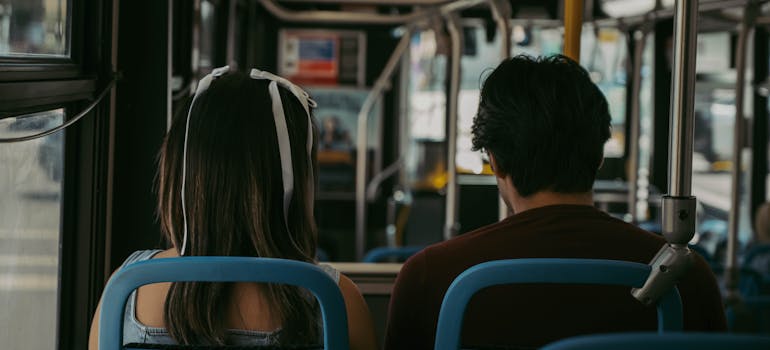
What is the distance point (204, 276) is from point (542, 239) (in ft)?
1.85

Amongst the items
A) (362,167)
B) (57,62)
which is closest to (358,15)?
(362,167)

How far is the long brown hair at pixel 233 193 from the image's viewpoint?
1.38m

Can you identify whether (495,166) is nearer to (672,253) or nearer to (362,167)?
(672,253)

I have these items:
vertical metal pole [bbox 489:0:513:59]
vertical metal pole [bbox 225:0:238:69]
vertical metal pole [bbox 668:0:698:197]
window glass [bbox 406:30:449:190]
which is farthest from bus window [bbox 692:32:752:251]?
vertical metal pole [bbox 668:0:698:197]

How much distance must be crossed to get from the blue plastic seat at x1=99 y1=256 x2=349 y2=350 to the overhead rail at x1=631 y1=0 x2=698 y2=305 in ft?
1.27

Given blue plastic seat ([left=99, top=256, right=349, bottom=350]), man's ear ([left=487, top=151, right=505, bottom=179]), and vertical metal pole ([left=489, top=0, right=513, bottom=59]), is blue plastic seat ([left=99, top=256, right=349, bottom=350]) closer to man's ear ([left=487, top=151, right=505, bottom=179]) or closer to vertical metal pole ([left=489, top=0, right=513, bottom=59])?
man's ear ([left=487, top=151, right=505, bottom=179])

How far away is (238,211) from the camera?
1.43 meters

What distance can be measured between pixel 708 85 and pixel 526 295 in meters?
5.55

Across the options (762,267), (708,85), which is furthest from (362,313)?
(708,85)

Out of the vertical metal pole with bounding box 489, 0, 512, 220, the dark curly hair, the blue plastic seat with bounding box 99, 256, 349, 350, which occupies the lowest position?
the blue plastic seat with bounding box 99, 256, 349, 350

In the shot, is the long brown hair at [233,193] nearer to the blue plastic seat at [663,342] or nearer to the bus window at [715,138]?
the blue plastic seat at [663,342]

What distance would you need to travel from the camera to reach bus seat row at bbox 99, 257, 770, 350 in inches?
45.0

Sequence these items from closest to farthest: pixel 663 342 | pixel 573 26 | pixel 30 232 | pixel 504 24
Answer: pixel 663 342 < pixel 30 232 < pixel 573 26 < pixel 504 24

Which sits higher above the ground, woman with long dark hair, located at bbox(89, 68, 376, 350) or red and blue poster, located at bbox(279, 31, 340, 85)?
red and blue poster, located at bbox(279, 31, 340, 85)
